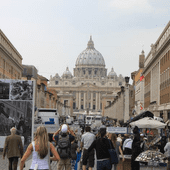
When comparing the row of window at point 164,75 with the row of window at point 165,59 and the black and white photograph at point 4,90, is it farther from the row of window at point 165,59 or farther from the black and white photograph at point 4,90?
the black and white photograph at point 4,90

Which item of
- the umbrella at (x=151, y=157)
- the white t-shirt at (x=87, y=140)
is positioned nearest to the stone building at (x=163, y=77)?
the white t-shirt at (x=87, y=140)

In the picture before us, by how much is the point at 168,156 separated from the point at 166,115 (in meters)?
26.6

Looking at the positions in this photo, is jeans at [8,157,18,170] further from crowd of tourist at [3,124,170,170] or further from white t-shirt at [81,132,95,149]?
white t-shirt at [81,132,95,149]

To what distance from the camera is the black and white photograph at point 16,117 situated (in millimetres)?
19172

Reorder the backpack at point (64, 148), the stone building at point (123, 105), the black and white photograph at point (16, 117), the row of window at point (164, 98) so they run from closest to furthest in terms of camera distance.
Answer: the backpack at point (64, 148)
the black and white photograph at point (16, 117)
the row of window at point (164, 98)
the stone building at point (123, 105)

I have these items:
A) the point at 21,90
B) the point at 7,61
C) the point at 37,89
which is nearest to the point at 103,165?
the point at 21,90

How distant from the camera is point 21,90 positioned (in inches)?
763

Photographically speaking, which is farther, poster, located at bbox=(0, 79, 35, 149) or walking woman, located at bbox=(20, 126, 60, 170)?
poster, located at bbox=(0, 79, 35, 149)

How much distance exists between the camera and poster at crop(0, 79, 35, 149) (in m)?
19.2

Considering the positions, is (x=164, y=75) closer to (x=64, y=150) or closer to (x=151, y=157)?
(x=151, y=157)

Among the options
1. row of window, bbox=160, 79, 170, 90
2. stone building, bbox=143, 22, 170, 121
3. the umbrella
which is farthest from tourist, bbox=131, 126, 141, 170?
row of window, bbox=160, 79, 170, 90

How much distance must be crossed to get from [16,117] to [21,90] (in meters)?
1.04

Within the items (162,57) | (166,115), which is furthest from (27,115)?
(162,57)

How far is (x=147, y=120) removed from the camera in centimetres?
2078
